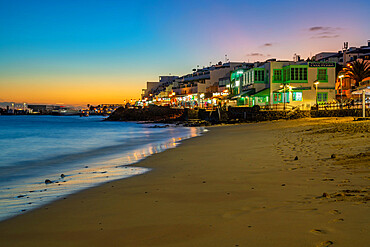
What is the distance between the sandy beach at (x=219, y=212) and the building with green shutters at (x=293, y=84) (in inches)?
1374

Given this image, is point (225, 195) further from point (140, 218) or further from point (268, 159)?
point (268, 159)

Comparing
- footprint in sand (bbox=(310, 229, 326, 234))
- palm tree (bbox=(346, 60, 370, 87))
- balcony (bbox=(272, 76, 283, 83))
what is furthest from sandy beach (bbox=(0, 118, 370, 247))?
palm tree (bbox=(346, 60, 370, 87))

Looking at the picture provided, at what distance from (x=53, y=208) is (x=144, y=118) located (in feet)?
299

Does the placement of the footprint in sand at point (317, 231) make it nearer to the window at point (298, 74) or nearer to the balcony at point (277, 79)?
the window at point (298, 74)

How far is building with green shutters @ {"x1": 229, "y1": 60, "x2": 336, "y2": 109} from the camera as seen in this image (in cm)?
4291

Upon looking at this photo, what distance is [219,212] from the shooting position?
202 inches

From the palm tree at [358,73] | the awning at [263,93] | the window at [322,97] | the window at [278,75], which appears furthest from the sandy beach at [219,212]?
the palm tree at [358,73]

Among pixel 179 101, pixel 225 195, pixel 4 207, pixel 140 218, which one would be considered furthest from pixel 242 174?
pixel 179 101

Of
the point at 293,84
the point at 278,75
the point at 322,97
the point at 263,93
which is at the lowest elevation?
the point at 322,97

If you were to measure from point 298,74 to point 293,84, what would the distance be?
174 centimetres

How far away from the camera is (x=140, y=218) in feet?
16.9

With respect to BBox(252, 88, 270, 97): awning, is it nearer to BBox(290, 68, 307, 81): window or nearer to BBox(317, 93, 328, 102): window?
BBox(290, 68, 307, 81): window

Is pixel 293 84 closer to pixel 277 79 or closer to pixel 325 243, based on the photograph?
pixel 277 79

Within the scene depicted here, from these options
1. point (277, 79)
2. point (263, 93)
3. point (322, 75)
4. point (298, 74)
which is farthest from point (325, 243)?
point (322, 75)
